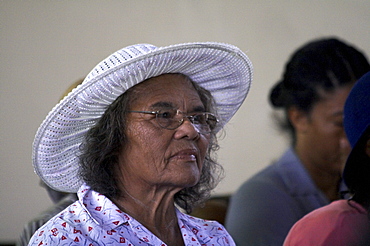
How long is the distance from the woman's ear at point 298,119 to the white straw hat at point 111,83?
683 millimetres

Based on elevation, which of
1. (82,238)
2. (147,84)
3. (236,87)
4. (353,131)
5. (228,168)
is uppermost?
(147,84)

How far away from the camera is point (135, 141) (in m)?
1.59

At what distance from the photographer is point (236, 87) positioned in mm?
1922

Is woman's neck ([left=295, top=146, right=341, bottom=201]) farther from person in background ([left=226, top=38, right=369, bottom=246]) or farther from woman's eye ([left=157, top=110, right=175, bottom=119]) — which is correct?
woman's eye ([left=157, top=110, right=175, bottom=119])

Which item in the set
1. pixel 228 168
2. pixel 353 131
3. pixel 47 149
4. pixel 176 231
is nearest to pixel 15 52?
pixel 228 168

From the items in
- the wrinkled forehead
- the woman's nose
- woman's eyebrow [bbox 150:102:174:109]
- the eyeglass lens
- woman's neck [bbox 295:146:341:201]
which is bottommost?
woman's neck [bbox 295:146:341:201]

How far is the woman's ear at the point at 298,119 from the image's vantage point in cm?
249

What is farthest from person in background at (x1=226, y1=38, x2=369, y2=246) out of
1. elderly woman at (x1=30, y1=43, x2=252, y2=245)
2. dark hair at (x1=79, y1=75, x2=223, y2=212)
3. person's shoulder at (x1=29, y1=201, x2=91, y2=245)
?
person's shoulder at (x1=29, y1=201, x2=91, y2=245)

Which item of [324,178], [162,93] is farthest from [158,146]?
[324,178]

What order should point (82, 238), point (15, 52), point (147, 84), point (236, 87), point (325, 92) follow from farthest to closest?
1. point (15, 52)
2. point (325, 92)
3. point (236, 87)
4. point (147, 84)
5. point (82, 238)

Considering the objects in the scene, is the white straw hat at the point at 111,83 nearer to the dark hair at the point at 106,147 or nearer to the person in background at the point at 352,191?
the dark hair at the point at 106,147

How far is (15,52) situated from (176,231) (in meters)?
2.91

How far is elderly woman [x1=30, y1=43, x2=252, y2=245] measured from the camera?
1.49m

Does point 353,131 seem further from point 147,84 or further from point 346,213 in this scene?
point 147,84
